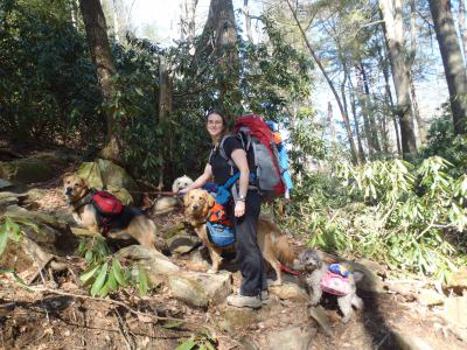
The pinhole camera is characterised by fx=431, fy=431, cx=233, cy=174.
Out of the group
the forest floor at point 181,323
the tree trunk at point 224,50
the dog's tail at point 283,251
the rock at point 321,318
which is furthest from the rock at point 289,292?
the tree trunk at point 224,50

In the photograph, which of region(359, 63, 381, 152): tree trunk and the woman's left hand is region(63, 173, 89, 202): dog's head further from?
region(359, 63, 381, 152): tree trunk

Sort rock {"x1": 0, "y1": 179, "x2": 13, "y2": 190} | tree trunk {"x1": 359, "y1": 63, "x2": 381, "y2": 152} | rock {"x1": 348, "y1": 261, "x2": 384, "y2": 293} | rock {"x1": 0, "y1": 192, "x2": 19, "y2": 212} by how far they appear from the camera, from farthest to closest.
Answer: tree trunk {"x1": 359, "y1": 63, "x2": 381, "y2": 152} → rock {"x1": 0, "y1": 179, "x2": 13, "y2": 190} → rock {"x1": 0, "y1": 192, "x2": 19, "y2": 212} → rock {"x1": 348, "y1": 261, "x2": 384, "y2": 293}

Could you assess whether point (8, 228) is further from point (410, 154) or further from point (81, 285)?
point (410, 154)

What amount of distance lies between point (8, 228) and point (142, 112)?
5.31 meters

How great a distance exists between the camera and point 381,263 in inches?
241

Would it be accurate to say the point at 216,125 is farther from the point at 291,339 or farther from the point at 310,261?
the point at 291,339

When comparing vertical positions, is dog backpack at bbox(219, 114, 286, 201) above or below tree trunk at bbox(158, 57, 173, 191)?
below

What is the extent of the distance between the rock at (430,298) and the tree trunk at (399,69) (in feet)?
24.7

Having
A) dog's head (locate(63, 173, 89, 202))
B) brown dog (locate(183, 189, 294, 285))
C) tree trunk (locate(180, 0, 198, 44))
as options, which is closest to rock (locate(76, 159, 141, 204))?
dog's head (locate(63, 173, 89, 202))

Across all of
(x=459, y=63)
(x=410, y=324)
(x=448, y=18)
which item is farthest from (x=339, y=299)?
(x=448, y=18)

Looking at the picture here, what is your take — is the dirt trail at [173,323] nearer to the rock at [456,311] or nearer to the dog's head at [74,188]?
the rock at [456,311]

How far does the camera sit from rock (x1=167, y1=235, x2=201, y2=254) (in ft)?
18.7

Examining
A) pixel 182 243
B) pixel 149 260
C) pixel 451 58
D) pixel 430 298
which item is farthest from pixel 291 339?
Result: pixel 451 58

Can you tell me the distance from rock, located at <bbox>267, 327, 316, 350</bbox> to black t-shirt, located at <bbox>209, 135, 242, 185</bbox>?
153 centimetres
